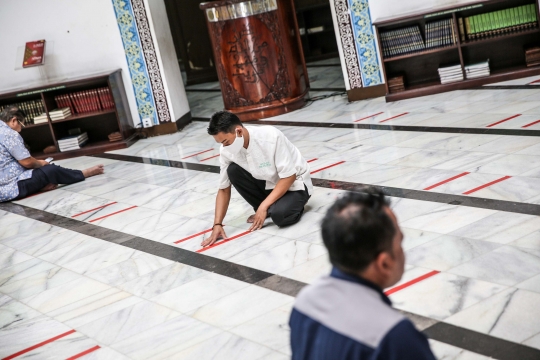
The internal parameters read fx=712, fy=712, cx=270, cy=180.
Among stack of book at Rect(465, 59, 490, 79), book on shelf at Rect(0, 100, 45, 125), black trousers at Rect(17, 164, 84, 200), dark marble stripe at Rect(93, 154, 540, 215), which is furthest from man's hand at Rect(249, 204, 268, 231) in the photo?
book on shelf at Rect(0, 100, 45, 125)

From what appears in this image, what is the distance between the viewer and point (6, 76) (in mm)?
8680

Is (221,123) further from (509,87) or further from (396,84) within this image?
(396,84)

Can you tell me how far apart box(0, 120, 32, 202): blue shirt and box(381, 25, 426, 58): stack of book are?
4017 millimetres

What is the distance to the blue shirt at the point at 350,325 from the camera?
1322 mm

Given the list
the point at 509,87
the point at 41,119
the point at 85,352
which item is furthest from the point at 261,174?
the point at 41,119

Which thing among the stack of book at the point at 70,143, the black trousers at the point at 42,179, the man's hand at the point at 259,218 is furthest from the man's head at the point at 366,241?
the stack of book at the point at 70,143

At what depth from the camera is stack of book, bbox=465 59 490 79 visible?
302 inches

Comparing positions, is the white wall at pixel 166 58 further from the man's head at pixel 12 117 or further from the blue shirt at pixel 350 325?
the blue shirt at pixel 350 325

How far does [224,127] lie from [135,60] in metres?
4.68

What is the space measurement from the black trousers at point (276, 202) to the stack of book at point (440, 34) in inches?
157

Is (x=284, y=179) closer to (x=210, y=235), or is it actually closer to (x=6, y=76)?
(x=210, y=235)

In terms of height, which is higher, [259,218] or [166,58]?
[166,58]

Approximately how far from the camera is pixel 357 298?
4.59 feet

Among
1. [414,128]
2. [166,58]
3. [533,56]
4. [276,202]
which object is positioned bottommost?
[414,128]
